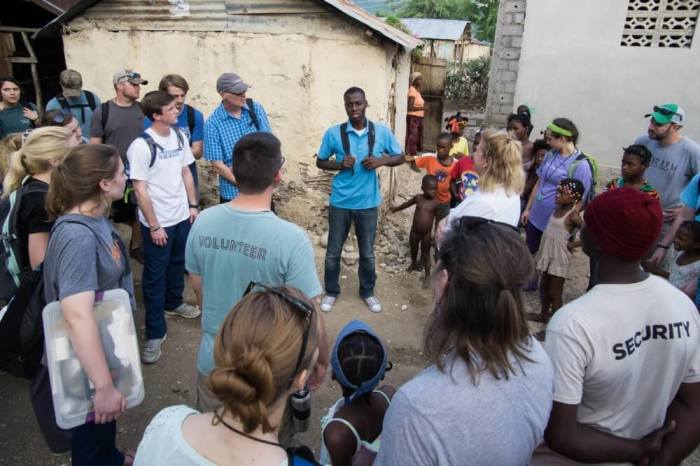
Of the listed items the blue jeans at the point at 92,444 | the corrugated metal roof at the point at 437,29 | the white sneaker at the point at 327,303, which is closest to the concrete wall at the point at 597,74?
the white sneaker at the point at 327,303

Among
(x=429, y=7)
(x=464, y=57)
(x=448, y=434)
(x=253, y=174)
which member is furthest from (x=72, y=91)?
(x=429, y=7)

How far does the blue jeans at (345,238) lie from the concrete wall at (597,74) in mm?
5551

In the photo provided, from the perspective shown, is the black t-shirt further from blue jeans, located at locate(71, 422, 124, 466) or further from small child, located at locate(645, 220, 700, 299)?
small child, located at locate(645, 220, 700, 299)

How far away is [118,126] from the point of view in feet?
15.7

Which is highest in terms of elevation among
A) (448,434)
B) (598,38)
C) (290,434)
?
(598,38)

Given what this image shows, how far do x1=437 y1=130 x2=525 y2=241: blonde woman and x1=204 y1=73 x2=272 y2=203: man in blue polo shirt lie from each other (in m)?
2.15

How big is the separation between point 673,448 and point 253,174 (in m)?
1.99

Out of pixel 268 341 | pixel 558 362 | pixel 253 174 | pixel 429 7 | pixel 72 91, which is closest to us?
pixel 268 341

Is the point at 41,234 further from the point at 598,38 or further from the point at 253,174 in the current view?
the point at 598,38

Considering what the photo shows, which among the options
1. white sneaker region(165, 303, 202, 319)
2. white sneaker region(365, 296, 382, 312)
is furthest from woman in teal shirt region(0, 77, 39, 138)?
white sneaker region(365, 296, 382, 312)

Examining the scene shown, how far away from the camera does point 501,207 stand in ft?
10.7

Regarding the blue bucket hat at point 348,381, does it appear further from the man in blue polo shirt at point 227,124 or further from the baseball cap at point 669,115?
the baseball cap at point 669,115

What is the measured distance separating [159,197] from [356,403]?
2512 millimetres

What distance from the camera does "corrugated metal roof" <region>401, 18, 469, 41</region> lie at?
899 inches
